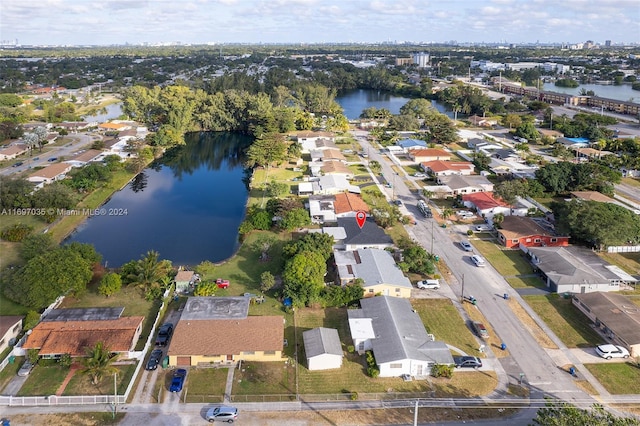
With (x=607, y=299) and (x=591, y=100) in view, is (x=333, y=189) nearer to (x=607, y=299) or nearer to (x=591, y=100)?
(x=607, y=299)

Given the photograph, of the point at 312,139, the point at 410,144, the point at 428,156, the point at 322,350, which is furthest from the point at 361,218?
the point at 312,139

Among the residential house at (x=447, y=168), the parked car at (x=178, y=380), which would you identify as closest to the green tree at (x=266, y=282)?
the parked car at (x=178, y=380)

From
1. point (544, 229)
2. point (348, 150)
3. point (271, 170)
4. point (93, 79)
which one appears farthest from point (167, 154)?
point (93, 79)

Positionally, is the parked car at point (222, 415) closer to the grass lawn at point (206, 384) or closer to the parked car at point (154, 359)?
the grass lawn at point (206, 384)

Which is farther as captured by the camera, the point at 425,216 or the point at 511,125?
the point at 511,125

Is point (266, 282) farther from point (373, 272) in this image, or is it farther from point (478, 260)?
point (478, 260)

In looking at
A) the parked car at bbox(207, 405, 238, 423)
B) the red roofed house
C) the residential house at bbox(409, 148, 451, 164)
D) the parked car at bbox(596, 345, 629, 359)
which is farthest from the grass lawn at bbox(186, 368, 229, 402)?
the residential house at bbox(409, 148, 451, 164)
